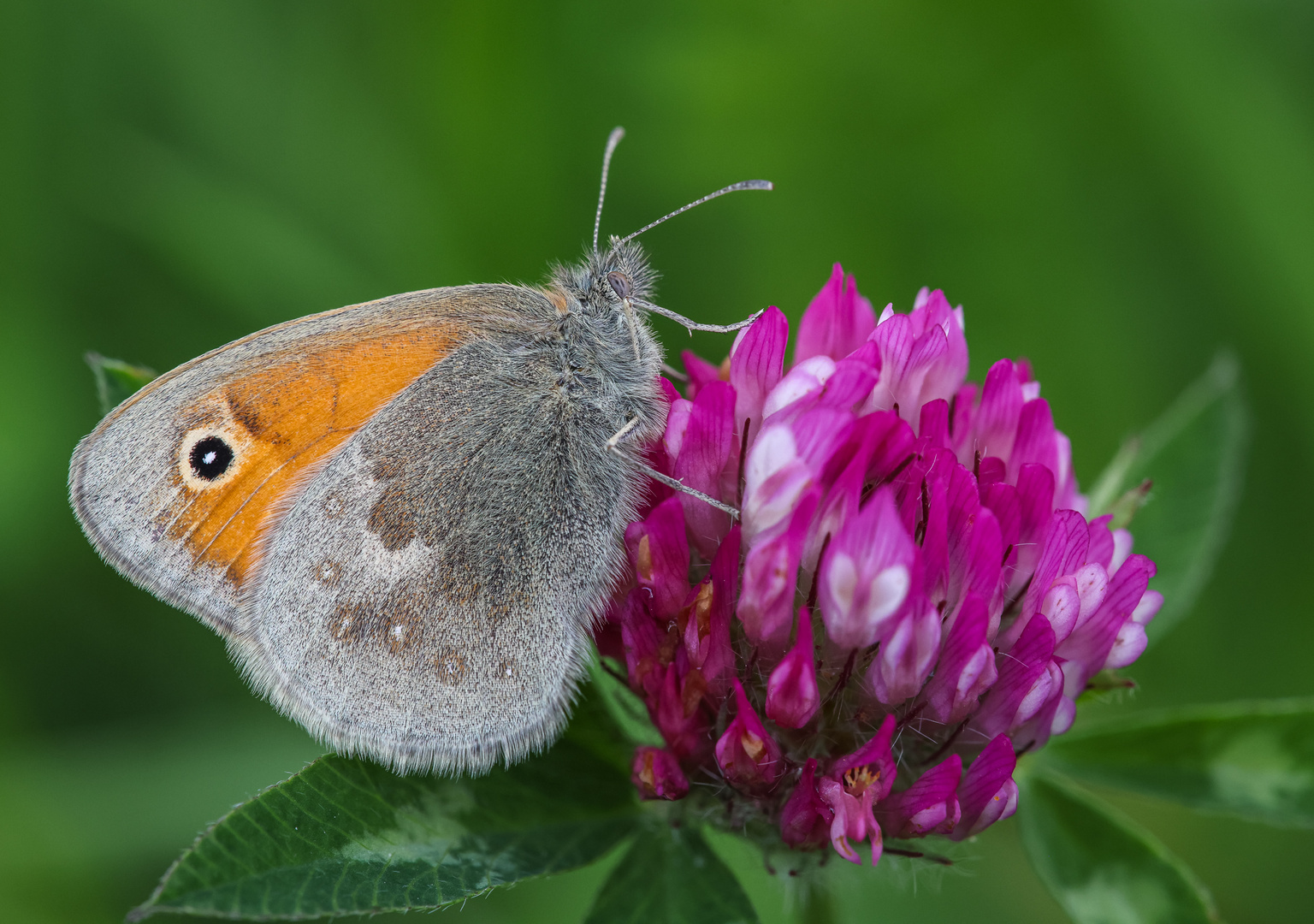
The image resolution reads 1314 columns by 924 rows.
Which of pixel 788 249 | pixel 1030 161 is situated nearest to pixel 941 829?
pixel 788 249

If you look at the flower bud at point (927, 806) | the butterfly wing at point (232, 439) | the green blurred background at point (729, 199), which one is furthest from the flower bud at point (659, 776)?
the green blurred background at point (729, 199)

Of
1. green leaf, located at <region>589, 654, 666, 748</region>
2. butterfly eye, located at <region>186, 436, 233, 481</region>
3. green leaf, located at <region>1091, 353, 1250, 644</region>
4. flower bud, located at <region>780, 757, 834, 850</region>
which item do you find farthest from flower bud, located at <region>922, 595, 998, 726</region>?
butterfly eye, located at <region>186, 436, 233, 481</region>

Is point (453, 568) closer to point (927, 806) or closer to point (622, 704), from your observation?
point (622, 704)

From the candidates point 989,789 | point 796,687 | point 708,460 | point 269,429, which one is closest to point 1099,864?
point 989,789

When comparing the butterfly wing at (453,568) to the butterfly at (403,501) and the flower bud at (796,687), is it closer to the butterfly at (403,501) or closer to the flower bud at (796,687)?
the butterfly at (403,501)

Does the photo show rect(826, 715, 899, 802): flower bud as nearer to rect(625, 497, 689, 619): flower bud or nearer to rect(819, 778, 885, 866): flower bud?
rect(819, 778, 885, 866): flower bud
